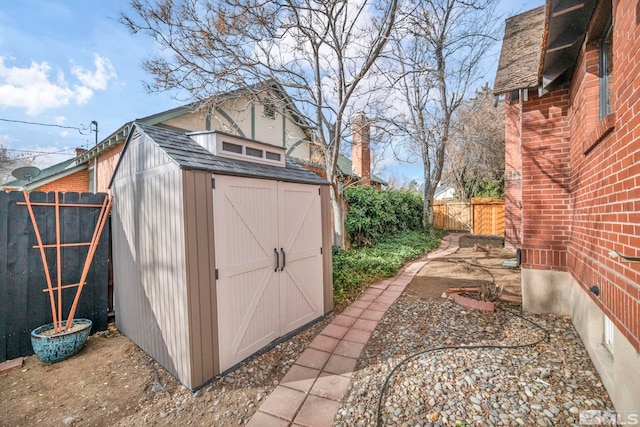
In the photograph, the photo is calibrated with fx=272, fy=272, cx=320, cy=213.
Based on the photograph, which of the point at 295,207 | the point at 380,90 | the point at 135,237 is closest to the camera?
the point at 135,237

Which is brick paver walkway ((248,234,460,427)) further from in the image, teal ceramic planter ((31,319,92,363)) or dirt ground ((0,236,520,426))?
teal ceramic planter ((31,319,92,363))

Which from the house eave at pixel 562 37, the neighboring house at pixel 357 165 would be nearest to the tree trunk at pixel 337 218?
the neighboring house at pixel 357 165

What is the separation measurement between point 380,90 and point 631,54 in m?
5.68

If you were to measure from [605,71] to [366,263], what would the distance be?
519cm

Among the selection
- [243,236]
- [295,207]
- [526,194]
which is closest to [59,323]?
[243,236]

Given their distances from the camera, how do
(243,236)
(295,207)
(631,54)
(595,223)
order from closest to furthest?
(631,54) → (595,223) → (243,236) → (295,207)

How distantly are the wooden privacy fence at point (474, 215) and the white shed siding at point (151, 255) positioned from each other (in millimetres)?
15425

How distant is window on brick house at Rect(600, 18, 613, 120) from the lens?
2.95m

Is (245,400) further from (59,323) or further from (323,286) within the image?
(59,323)

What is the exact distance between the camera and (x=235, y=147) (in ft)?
11.9

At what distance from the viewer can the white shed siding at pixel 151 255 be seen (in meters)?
2.76

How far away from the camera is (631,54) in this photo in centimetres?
194

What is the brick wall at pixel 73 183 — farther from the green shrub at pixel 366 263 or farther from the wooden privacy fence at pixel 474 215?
the wooden privacy fence at pixel 474 215

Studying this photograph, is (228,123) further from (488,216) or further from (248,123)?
(488,216)
